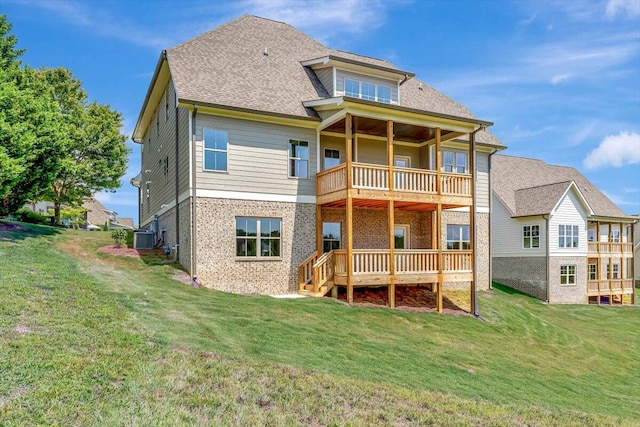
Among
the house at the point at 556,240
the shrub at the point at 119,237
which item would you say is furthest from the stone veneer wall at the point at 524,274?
the shrub at the point at 119,237

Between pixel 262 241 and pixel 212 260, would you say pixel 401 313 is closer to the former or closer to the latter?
pixel 262 241

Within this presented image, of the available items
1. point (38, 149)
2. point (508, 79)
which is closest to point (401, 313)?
point (508, 79)

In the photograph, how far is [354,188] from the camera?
→ 15055 mm

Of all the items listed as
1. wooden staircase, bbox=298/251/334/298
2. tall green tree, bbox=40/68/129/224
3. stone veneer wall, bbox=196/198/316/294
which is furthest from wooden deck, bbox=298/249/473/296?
tall green tree, bbox=40/68/129/224

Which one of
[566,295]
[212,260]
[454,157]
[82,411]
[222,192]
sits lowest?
[566,295]

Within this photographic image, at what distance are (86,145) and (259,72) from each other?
798 inches

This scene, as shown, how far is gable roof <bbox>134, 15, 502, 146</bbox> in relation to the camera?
1582 centimetres

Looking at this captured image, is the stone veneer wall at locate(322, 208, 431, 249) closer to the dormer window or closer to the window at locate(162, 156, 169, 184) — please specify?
the dormer window

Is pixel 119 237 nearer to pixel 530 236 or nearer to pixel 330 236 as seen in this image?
pixel 330 236

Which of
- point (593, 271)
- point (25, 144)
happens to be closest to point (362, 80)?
point (25, 144)

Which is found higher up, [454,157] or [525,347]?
[454,157]

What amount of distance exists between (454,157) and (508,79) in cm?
477

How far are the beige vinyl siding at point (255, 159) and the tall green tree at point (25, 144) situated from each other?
24.7 ft

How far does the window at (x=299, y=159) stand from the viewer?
1664cm
